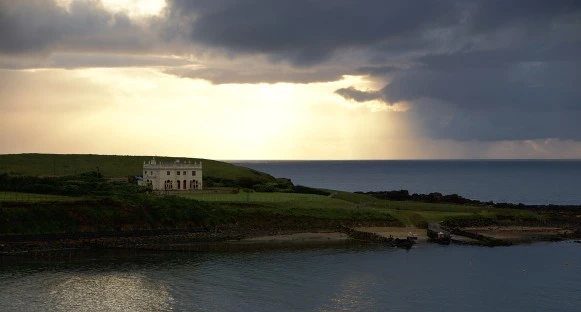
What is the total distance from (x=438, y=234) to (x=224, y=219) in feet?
108

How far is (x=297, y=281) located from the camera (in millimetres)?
68125

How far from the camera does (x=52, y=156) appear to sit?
7274 inches

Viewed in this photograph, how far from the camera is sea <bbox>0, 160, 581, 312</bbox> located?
5916 cm

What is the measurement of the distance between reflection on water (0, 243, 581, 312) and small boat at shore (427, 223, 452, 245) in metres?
6.97

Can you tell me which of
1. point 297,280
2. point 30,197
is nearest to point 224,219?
point 30,197

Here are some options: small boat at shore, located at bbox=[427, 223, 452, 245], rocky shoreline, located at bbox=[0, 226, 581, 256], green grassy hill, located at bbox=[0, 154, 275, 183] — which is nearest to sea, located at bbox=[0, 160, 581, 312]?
rocky shoreline, located at bbox=[0, 226, 581, 256]

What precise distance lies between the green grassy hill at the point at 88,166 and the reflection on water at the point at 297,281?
74322mm

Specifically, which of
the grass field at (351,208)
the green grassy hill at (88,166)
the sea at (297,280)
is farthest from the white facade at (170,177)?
the sea at (297,280)

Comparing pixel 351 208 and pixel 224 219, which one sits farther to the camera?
pixel 351 208

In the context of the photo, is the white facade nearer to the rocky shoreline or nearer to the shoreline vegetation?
the shoreline vegetation

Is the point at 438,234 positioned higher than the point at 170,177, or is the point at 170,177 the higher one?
the point at 170,177

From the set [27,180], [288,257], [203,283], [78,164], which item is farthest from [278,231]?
[78,164]

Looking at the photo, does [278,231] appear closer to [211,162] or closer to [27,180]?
[27,180]

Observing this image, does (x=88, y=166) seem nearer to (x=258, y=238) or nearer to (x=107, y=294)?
(x=258, y=238)
